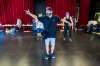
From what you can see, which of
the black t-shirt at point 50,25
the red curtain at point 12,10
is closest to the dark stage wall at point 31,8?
the red curtain at point 12,10

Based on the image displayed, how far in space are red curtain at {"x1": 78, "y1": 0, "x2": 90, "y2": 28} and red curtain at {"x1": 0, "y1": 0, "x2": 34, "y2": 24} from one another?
5280 millimetres

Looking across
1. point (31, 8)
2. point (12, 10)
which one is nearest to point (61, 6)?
point (31, 8)

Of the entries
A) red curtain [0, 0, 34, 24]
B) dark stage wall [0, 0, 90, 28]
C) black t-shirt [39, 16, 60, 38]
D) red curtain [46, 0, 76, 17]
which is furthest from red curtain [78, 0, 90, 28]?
black t-shirt [39, 16, 60, 38]

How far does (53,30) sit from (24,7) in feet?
67.1

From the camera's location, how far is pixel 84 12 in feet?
103

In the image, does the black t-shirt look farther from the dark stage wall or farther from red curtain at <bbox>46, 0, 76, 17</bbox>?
red curtain at <bbox>46, 0, 76, 17</bbox>

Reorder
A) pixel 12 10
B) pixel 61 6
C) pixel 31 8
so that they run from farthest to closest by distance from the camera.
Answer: pixel 61 6 < pixel 31 8 < pixel 12 10

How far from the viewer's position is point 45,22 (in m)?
11.0

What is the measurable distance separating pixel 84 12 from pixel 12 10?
7.27 meters

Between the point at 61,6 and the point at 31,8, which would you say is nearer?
the point at 31,8

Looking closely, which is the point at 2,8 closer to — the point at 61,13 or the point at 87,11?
the point at 61,13

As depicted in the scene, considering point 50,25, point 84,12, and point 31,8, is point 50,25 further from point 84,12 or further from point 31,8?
point 84,12

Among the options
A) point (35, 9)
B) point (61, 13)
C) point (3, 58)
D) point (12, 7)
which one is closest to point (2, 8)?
point (12, 7)

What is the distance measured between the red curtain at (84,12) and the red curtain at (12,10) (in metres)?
5.28
